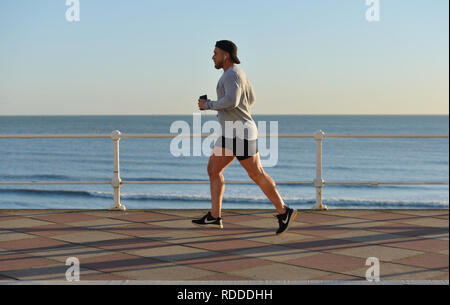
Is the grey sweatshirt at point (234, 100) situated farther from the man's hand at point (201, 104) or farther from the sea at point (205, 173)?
the sea at point (205, 173)

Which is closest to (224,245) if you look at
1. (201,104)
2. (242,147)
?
(242,147)

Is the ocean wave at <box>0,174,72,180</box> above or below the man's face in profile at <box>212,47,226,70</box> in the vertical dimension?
above

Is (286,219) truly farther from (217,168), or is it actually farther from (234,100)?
(234,100)

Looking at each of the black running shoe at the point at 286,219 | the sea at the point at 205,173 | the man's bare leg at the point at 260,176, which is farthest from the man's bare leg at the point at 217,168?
the sea at the point at 205,173

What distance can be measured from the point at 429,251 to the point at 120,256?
9.40 feet

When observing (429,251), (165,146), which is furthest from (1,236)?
(165,146)

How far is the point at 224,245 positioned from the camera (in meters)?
→ 6.38

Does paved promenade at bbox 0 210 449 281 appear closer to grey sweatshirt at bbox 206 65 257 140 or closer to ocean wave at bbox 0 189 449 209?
grey sweatshirt at bbox 206 65 257 140

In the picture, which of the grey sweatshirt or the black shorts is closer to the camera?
the grey sweatshirt

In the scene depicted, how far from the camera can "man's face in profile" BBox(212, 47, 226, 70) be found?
260 inches

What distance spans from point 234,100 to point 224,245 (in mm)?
1416

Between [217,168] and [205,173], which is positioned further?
[205,173]

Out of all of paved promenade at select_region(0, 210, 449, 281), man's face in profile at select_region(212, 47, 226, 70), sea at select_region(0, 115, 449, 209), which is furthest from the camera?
sea at select_region(0, 115, 449, 209)

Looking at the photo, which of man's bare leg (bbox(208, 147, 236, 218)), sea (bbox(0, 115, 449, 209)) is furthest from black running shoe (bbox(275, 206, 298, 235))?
sea (bbox(0, 115, 449, 209))
